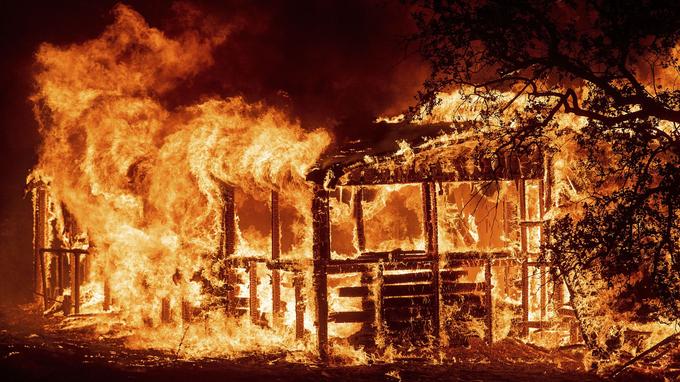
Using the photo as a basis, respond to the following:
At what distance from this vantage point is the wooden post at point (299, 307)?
50.9 ft

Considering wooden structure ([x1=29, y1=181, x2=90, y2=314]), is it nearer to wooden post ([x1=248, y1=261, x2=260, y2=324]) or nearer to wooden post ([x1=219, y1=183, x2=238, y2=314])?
wooden post ([x1=219, y1=183, x2=238, y2=314])

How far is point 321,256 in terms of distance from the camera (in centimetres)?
1448

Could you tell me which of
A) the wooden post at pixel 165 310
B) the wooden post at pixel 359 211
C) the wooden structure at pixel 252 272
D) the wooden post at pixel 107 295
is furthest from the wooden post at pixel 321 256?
the wooden post at pixel 107 295

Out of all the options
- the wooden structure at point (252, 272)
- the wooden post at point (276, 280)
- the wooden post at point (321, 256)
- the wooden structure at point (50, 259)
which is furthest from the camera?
the wooden structure at point (50, 259)

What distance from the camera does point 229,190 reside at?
55.6 ft

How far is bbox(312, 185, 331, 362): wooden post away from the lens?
14430 millimetres

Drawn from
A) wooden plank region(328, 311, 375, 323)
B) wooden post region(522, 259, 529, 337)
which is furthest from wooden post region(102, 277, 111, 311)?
wooden post region(522, 259, 529, 337)

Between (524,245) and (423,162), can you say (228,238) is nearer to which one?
(423,162)

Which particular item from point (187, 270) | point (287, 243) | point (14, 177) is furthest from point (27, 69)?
point (187, 270)

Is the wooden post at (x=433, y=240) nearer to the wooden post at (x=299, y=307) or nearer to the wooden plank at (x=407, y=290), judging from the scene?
the wooden plank at (x=407, y=290)

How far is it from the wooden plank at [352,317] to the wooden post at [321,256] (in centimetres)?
49

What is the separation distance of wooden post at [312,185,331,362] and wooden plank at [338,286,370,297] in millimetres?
788

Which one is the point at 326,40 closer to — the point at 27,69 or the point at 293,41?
the point at 293,41

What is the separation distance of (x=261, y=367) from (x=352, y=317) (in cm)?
245
